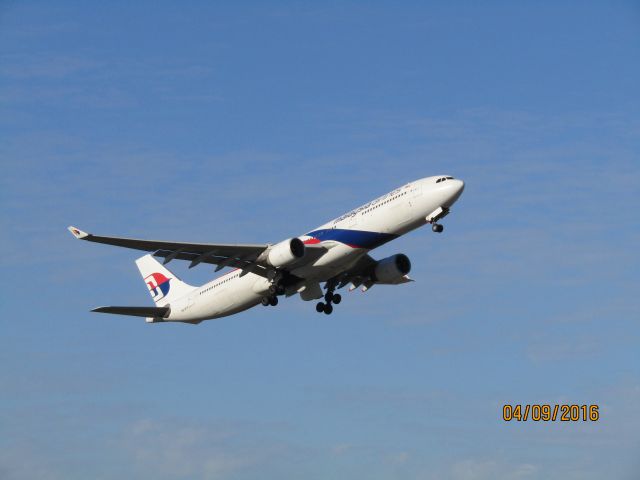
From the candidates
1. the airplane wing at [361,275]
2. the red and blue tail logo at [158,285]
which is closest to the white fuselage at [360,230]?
the airplane wing at [361,275]

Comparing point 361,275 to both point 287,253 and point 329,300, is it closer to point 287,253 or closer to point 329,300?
point 329,300

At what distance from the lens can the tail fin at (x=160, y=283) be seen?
61.3 m

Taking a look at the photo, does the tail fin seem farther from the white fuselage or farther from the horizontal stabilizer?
the white fuselage

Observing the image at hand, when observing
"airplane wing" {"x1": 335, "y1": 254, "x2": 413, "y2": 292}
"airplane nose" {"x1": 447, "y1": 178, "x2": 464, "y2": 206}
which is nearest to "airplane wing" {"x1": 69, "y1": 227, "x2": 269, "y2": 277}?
"airplane wing" {"x1": 335, "y1": 254, "x2": 413, "y2": 292}

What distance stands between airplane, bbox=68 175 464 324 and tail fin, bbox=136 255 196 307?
6.32 ft

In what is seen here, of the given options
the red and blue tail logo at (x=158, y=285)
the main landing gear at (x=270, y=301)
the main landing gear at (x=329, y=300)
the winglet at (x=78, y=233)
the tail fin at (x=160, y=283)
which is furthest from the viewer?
the red and blue tail logo at (x=158, y=285)

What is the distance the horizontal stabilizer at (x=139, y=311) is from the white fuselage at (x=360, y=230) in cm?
558

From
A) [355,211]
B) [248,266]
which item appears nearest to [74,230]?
[248,266]

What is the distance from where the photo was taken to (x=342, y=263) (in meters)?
51.9

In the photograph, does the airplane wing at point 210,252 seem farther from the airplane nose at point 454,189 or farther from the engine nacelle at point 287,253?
the airplane nose at point 454,189

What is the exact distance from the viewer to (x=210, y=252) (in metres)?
51.7

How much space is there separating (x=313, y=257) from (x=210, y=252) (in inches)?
194

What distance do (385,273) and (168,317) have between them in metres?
12.4

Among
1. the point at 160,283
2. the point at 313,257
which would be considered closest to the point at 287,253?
the point at 313,257
